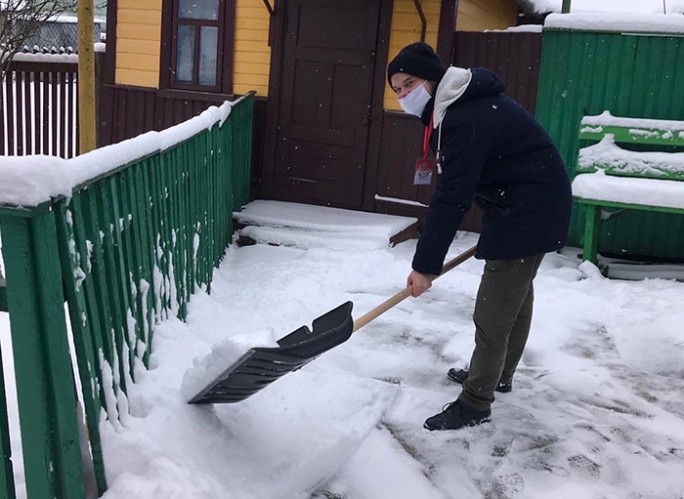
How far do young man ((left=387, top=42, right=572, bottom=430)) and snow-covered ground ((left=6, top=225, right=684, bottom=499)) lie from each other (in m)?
0.37

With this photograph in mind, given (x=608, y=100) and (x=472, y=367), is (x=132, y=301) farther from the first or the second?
(x=608, y=100)

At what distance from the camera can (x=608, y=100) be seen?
24.2ft

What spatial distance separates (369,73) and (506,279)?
500 cm

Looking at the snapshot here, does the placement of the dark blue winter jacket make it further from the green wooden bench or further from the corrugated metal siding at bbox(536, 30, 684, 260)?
the corrugated metal siding at bbox(536, 30, 684, 260)

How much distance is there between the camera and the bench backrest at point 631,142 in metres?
6.85

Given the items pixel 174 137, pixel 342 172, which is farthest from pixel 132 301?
pixel 342 172

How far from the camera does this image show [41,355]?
221 centimetres

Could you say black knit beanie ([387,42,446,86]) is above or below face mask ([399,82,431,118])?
above

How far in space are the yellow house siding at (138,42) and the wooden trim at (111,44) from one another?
5 cm

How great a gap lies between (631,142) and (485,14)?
325 cm

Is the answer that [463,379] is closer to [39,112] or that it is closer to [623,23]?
[623,23]

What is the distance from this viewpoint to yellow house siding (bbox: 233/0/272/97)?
8438mm

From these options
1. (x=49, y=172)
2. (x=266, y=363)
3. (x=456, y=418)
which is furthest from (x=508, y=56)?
(x=49, y=172)

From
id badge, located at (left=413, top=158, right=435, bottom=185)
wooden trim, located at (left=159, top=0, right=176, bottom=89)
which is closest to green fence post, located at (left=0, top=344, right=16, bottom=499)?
id badge, located at (left=413, top=158, right=435, bottom=185)
